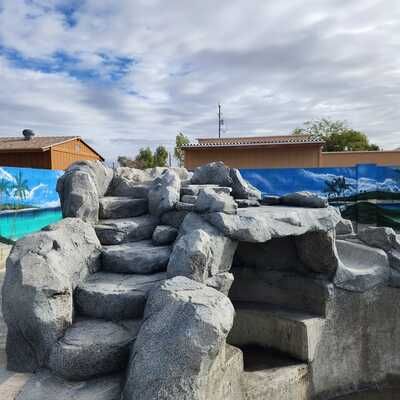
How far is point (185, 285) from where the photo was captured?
2.26m

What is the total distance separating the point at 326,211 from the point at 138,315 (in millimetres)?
1943

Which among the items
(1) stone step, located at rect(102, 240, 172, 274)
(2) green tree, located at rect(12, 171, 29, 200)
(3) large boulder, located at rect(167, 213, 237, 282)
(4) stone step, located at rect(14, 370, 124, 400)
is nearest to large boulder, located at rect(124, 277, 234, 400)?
(4) stone step, located at rect(14, 370, 124, 400)

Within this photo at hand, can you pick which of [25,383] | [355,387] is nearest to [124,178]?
[25,383]

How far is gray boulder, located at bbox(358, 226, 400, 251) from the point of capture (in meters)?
4.13

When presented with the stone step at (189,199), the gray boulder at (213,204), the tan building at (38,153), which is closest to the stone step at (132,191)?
the stone step at (189,199)

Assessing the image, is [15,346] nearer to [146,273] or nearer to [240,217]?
[146,273]

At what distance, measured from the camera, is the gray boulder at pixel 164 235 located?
316cm

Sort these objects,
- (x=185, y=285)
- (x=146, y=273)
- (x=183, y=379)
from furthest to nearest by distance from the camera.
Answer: (x=146, y=273), (x=185, y=285), (x=183, y=379)

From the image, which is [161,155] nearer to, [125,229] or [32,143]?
[32,143]

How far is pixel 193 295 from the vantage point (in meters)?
2.10

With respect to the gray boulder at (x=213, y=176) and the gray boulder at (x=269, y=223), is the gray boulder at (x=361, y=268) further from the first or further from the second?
the gray boulder at (x=213, y=176)

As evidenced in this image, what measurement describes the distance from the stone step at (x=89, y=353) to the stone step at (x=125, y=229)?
103 cm

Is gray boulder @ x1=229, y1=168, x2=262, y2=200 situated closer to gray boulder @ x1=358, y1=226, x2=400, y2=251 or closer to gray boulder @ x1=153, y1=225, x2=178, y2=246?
gray boulder @ x1=153, y1=225, x2=178, y2=246

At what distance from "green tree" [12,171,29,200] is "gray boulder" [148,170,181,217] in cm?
605
